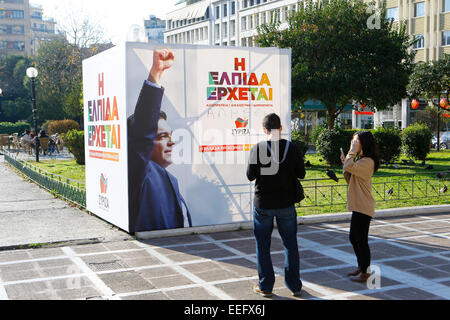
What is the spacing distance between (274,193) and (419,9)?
46.7 metres

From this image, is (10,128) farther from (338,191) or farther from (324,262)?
(324,262)

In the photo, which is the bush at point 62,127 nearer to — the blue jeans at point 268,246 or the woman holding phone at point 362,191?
the woman holding phone at point 362,191

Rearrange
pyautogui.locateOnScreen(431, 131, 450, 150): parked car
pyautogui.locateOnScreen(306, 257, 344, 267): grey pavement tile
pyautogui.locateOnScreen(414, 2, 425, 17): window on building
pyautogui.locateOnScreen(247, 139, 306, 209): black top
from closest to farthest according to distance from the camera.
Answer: pyautogui.locateOnScreen(247, 139, 306, 209): black top → pyautogui.locateOnScreen(306, 257, 344, 267): grey pavement tile → pyautogui.locateOnScreen(431, 131, 450, 150): parked car → pyautogui.locateOnScreen(414, 2, 425, 17): window on building

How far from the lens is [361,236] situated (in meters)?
5.87

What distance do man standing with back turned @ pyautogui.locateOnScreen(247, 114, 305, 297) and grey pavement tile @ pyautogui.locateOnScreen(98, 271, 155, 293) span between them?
4.39 ft

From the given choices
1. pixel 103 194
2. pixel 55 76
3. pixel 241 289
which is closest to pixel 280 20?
pixel 55 76

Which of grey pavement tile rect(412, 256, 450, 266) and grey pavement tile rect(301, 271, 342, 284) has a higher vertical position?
grey pavement tile rect(412, 256, 450, 266)

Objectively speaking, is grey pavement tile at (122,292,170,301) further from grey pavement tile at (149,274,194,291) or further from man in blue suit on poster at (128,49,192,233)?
man in blue suit on poster at (128,49,192,233)

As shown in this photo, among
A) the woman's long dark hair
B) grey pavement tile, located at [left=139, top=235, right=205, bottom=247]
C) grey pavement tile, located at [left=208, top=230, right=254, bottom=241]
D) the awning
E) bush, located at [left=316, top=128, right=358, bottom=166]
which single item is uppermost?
the awning

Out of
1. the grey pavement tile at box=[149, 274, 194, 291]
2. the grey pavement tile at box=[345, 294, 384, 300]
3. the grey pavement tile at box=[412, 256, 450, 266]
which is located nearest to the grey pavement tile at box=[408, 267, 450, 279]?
the grey pavement tile at box=[412, 256, 450, 266]

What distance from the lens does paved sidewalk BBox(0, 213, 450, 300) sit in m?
5.60

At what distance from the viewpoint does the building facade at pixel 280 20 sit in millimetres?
45375

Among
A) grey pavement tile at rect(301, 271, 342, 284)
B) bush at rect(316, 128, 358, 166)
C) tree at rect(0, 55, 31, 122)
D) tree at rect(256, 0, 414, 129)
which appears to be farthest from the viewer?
tree at rect(0, 55, 31, 122)

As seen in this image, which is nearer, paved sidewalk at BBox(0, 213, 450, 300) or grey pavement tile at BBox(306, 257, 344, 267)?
paved sidewalk at BBox(0, 213, 450, 300)
